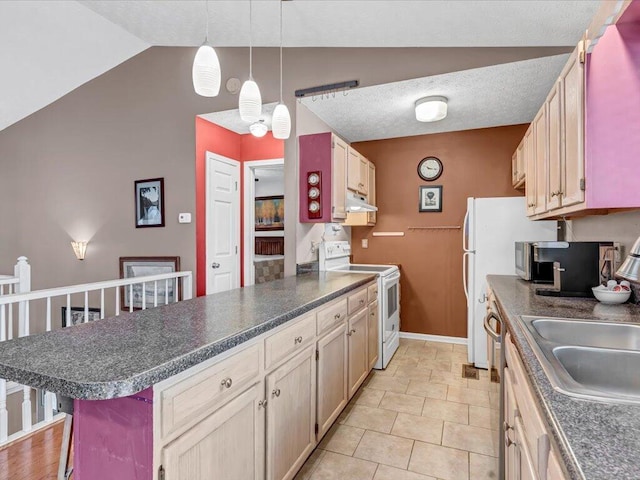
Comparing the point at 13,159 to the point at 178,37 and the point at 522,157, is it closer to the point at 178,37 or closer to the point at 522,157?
the point at 178,37

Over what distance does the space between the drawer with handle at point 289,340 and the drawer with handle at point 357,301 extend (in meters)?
0.63

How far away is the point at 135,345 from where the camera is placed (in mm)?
1118

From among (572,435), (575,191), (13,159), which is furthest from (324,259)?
(13,159)

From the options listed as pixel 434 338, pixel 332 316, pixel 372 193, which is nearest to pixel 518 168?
pixel 372 193

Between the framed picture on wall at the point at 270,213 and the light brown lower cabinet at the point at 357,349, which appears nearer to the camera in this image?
the light brown lower cabinet at the point at 357,349

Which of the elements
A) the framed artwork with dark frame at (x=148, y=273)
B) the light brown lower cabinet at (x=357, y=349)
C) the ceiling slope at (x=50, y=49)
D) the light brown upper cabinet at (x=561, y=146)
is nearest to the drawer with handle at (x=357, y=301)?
the light brown lower cabinet at (x=357, y=349)

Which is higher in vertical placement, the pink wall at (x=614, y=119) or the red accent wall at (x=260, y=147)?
the red accent wall at (x=260, y=147)

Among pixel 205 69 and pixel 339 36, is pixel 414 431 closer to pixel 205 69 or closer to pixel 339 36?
pixel 205 69

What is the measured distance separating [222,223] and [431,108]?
2432mm

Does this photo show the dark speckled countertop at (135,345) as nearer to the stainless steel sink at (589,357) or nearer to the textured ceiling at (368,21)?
the stainless steel sink at (589,357)

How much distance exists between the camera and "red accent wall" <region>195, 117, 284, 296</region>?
355 cm

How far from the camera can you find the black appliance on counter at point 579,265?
6.36 ft

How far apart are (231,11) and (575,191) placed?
8.59 ft

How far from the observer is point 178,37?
10.8 ft
